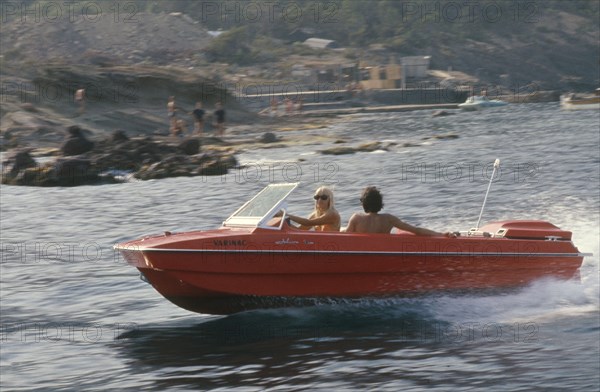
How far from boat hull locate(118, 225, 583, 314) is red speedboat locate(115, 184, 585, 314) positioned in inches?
0.5

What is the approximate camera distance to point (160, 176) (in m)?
34.2

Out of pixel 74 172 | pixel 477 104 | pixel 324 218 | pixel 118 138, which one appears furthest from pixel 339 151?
pixel 477 104

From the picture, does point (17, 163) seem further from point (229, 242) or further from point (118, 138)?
point (229, 242)

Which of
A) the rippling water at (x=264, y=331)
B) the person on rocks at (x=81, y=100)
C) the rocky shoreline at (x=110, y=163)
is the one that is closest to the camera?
the rippling water at (x=264, y=331)

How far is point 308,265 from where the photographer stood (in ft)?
40.2

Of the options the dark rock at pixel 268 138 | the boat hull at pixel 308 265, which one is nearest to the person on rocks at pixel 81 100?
the dark rock at pixel 268 138

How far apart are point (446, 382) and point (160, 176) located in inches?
981

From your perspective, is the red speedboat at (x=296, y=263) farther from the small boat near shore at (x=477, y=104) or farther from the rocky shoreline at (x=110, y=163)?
the small boat near shore at (x=477, y=104)

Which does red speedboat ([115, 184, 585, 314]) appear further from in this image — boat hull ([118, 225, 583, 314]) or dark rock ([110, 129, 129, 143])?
dark rock ([110, 129, 129, 143])

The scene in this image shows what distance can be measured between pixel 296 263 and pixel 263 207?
2.75 ft

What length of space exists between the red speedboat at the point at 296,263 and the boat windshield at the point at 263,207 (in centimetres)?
1

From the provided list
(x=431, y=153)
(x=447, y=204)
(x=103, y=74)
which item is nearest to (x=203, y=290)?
(x=447, y=204)

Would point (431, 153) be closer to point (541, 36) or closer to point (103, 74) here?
point (103, 74)

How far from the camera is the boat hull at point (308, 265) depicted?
39.2ft
